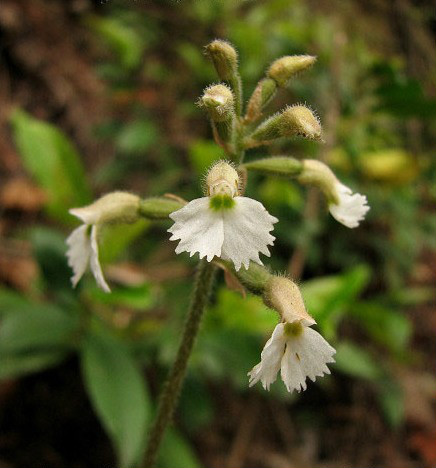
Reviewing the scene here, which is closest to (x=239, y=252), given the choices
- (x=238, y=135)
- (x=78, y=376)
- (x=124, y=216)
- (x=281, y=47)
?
(x=238, y=135)

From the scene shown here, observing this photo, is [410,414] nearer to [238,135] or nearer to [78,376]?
[78,376]

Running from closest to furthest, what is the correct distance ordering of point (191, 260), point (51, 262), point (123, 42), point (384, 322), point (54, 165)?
point (51, 262), point (54, 165), point (384, 322), point (191, 260), point (123, 42)

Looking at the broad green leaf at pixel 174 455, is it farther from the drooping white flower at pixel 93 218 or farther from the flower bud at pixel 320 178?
the flower bud at pixel 320 178

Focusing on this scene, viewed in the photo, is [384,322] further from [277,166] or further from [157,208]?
[157,208]

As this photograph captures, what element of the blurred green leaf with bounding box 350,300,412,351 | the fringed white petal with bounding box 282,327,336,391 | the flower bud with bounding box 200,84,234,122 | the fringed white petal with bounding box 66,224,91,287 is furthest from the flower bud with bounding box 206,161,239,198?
the blurred green leaf with bounding box 350,300,412,351

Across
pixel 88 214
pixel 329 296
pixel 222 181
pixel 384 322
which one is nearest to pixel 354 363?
pixel 384 322

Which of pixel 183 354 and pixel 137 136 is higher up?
pixel 183 354

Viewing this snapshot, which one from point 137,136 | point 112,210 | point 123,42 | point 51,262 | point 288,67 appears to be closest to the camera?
point 288,67

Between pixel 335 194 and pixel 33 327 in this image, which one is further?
pixel 33 327
